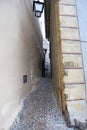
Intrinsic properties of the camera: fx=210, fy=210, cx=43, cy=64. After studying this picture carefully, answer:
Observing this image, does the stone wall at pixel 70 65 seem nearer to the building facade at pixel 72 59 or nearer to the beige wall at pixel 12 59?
the building facade at pixel 72 59

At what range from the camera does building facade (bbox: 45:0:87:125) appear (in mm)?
2422

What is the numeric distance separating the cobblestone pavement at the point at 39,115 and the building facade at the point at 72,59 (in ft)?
0.57

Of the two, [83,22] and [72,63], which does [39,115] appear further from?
[83,22]

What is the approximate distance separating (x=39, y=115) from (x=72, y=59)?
2.83 feet

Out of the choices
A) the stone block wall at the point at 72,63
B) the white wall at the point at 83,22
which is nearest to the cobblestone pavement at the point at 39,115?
the stone block wall at the point at 72,63

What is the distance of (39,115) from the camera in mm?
2775

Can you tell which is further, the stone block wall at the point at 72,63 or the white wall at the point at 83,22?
the white wall at the point at 83,22

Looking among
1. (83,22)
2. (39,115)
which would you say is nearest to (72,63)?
(83,22)

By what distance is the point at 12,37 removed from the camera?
2.63 m

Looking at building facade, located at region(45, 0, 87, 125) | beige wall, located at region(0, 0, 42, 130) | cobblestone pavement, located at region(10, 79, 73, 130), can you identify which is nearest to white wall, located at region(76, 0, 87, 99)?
building facade, located at region(45, 0, 87, 125)

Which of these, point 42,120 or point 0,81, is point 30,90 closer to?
point 42,120

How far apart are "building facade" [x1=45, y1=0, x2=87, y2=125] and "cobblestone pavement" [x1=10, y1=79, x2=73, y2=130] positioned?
0.17 m

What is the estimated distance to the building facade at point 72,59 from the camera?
95.3 inches

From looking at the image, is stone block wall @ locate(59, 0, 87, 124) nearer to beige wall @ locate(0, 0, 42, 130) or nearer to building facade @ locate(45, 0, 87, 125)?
building facade @ locate(45, 0, 87, 125)
